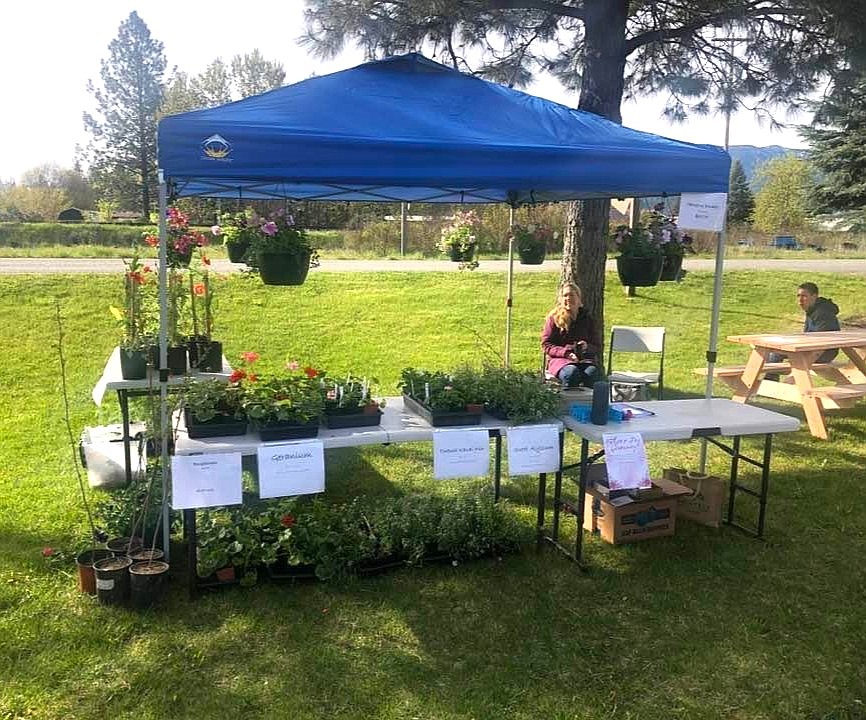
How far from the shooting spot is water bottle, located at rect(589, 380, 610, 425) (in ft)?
10.2

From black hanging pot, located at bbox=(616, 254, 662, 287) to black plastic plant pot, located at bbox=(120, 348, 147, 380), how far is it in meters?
2.45

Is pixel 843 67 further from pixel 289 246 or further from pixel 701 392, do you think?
pixel 289 246

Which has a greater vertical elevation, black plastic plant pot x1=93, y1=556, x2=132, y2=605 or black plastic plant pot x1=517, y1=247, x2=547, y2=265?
black plastic plant pot x1=517, y1=247, x2=547, y2=265

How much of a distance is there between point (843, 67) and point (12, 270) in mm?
10358

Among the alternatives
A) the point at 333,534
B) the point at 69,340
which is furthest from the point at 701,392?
the point at 69,340

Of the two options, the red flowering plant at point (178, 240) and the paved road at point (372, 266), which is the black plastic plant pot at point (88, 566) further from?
the paved road at point (372, 266)

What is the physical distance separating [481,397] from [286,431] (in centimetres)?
87

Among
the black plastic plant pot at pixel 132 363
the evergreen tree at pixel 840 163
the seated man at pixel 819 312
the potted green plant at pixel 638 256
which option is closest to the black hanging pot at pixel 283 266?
the black plastic plant pot at pixel 132 363

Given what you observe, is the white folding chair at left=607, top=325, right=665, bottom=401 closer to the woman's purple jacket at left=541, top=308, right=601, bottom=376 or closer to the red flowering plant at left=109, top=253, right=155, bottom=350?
the woman's purple jacket at left=541, top=308, right=601, bottom=376

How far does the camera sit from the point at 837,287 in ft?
42.0

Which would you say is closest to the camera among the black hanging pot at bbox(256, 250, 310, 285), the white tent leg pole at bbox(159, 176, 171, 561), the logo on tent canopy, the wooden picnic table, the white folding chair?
the logo on tent canopy

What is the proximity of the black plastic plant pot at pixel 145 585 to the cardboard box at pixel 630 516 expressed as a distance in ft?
6.62

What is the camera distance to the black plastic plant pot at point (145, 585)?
271cm

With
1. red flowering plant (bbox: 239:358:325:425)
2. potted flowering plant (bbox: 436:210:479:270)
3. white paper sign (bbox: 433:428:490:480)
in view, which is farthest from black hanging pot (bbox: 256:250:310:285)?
potted flowering plant (bbox: 436:210:479:270)
